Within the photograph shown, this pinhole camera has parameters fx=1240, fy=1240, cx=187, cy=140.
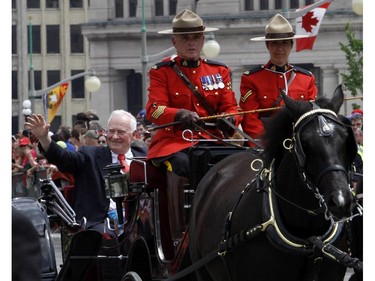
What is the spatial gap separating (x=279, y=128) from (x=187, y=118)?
55.2 inches

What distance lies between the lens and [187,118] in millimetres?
8500

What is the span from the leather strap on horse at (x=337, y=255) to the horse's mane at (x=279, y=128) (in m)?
0.62

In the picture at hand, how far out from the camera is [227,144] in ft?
28.6

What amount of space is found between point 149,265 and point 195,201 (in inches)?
43.0

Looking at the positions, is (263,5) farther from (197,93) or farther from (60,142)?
(197,93)

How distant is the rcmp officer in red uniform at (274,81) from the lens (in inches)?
349

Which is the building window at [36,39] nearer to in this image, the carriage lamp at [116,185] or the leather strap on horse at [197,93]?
the carriage lamp at [116,185]

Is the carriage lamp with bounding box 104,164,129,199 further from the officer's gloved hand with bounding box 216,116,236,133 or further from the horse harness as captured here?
the horse harness

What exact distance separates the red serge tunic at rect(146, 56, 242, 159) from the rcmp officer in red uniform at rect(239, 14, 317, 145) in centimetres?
14

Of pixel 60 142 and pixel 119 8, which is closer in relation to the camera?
pixel 60 142

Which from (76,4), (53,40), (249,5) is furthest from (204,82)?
(76,4)

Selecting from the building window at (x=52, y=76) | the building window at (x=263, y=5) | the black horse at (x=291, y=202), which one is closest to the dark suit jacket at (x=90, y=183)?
the black horse at (x=291, y=202)

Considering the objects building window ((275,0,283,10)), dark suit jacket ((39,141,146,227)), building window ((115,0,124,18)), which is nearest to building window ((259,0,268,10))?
building window ((275,0,283,10))

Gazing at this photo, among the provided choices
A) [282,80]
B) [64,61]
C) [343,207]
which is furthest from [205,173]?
[64,61]
